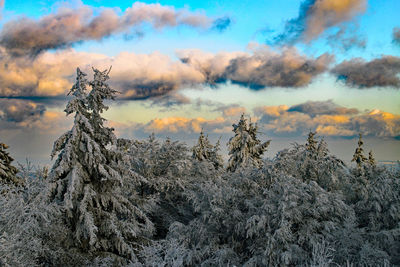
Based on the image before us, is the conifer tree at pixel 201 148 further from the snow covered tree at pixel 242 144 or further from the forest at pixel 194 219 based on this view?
the forest at pixel 194 219

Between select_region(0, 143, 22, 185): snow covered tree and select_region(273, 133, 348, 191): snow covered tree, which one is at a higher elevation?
select_region(273, 133, 348, 191): snow covered tree

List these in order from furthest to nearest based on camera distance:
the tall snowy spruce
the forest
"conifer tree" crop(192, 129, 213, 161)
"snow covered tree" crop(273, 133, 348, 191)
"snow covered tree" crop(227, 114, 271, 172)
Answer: "conifer tree" crop(192, 129, 213, 161)
"snow covered tree" crop(227, 114, 271, 172)
"snow covered tree" crop(273, 133, 348, 191)
the tall snowy spruce
the forest

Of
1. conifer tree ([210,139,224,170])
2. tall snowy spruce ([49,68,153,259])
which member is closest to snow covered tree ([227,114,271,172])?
conifer tree ([210,139,224,170])

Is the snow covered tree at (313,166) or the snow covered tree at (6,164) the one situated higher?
the snow covered tree at (313,166)

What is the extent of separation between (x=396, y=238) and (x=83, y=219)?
1347 cm

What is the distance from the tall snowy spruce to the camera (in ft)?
50.7

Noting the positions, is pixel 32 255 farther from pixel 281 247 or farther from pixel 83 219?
pixel 281 247

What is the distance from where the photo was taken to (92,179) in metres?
17.0

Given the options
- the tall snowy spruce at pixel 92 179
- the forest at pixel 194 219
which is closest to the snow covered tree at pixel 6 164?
the forest at pixel 194 219

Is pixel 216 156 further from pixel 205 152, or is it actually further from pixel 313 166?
pixel 313 166

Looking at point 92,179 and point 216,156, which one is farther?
point 216,156

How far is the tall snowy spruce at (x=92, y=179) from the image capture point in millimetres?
15453

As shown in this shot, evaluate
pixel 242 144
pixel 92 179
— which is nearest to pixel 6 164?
pixel 92 179

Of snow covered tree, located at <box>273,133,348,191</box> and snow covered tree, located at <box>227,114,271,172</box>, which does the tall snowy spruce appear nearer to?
snow covered tree, located at <box>273,133,348,191</box>
